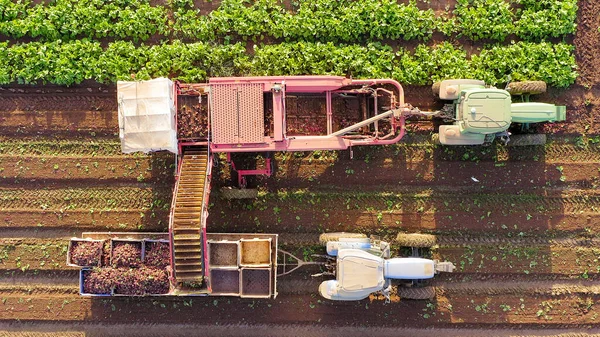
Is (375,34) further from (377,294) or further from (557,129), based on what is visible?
(377,294)

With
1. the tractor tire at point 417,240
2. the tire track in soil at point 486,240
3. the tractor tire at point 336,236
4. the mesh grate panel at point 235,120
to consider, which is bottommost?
the tire track in soil at point 486,240

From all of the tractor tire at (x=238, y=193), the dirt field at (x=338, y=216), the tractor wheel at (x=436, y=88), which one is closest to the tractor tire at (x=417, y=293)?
the dirt field at (x=338, y=216)

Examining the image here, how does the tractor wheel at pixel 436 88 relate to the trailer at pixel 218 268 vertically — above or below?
above

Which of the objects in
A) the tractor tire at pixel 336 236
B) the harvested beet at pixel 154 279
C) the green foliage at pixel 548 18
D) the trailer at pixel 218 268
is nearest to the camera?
the harvested beet at pixel 154 279

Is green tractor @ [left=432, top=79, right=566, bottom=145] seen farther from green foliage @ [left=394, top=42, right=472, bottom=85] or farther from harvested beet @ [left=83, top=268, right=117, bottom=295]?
harvested beet @ [left=83, top=268, right=117, bottom=295]

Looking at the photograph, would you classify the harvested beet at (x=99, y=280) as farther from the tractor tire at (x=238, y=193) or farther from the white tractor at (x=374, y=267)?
the white tractor at (x=374, y=267)

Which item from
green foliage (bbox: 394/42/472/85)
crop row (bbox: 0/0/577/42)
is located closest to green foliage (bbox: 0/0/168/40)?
crop row (bbox: 0/0/577/42)

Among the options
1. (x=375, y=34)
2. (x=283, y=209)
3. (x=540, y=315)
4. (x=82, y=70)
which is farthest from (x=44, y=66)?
(x=540, y=315)

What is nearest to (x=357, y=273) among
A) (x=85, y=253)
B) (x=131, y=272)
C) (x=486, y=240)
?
(x=486, y=240)

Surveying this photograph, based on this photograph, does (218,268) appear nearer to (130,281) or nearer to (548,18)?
(130,281)
